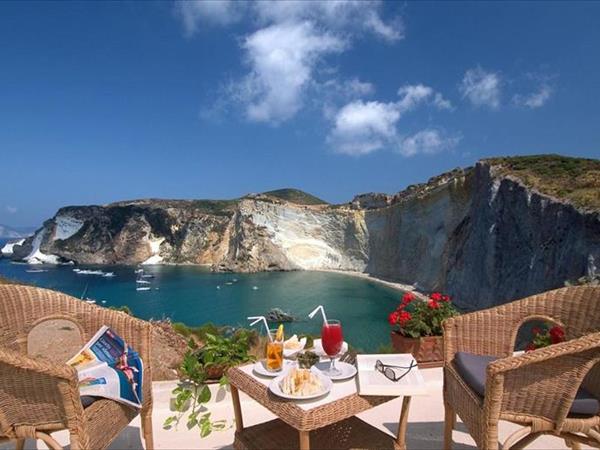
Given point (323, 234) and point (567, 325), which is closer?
point (567, 325)

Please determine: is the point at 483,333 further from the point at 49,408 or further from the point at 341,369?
the point at 49,408

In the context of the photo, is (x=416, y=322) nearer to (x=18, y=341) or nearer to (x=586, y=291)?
(x=586, y=291)

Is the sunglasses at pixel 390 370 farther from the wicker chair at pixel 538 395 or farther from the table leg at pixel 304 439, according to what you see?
the table leg at pixel 304 439

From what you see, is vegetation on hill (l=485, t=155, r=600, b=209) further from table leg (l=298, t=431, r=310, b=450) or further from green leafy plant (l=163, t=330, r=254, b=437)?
table leg (l=298, t=431, r=310, b=450)

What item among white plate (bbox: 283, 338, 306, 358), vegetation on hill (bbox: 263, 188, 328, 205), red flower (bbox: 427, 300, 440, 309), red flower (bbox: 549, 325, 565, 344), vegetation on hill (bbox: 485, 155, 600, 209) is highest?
vegetation on hill (bbox: 263, 188, 328, 205)

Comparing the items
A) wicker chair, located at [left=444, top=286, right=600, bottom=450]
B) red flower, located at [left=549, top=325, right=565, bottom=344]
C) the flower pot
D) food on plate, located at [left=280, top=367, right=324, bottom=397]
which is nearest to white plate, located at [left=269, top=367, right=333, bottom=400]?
food on plate, located at [left=280, top=367, right=324, bottom=397]

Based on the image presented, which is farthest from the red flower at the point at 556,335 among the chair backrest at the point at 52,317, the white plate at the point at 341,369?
the chair backrest at the point at 52,317

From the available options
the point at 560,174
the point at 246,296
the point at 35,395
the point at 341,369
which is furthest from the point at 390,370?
the point at 246,296

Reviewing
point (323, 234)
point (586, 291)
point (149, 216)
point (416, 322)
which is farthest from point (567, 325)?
point (149, 216)
